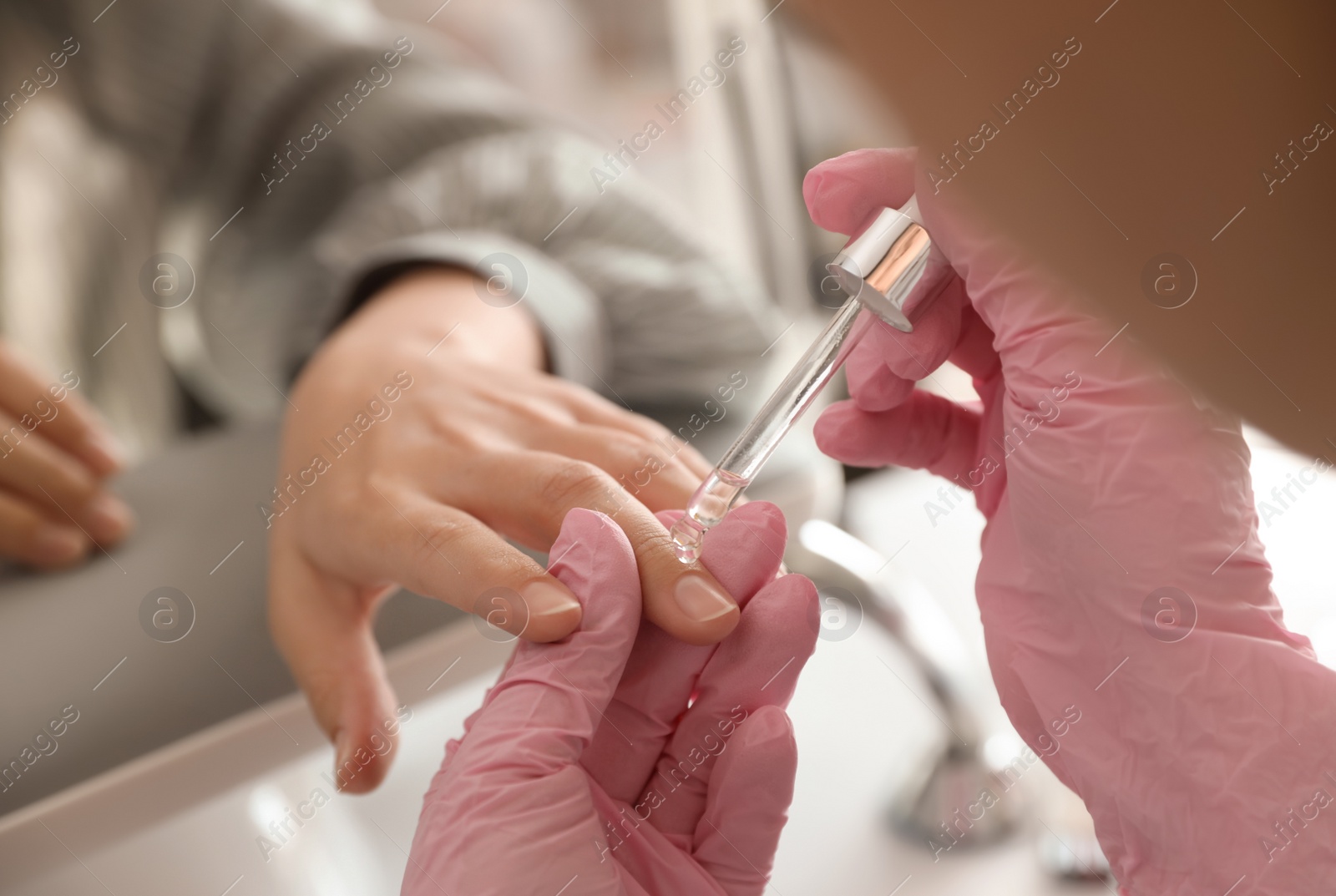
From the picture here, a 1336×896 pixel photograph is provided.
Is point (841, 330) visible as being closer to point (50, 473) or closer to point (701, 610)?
point (701, 610)

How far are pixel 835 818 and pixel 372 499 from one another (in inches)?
12.9

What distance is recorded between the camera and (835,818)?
52cm

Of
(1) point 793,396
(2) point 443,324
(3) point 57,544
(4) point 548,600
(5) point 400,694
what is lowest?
(3) point 57,544

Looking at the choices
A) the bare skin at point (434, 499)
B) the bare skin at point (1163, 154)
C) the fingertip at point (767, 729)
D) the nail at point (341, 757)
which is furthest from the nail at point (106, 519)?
the bare skin at point (1163, 154)

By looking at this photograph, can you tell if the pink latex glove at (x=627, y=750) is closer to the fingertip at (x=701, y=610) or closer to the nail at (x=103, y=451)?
the fingertip at (x=701, y=610)

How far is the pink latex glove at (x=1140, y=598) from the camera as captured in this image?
333 millimetres

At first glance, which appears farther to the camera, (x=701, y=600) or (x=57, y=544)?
(x=57, y=544)

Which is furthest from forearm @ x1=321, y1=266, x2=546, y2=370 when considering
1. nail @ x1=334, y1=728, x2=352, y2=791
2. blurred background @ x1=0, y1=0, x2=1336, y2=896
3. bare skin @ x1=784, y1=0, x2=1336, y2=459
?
bare skin @ x1=784, y1=0, x2=1336, y2=459

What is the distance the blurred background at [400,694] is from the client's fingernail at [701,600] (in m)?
0.19

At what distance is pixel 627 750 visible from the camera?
1.27 ft

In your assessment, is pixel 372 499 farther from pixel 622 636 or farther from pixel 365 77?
pixel 365 77

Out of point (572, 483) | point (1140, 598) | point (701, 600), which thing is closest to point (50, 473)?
point (572, 483)

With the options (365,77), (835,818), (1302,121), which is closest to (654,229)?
(365,77)

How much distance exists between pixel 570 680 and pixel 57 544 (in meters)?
0.49
